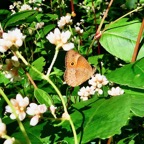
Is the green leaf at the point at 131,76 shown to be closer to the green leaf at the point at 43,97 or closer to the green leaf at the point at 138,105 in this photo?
the green leaf at the point at 138,105

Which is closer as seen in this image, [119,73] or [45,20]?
[119,73]

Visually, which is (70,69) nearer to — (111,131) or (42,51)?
(111,131)

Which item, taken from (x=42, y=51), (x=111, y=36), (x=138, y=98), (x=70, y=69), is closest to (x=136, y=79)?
(x=138, y=98)

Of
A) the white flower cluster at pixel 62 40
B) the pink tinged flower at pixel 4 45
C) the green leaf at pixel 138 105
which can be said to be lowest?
the green leaf at pixel 138 105

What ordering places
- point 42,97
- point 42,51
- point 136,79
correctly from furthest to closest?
point 42,51 → point 136,79 → point 42,97

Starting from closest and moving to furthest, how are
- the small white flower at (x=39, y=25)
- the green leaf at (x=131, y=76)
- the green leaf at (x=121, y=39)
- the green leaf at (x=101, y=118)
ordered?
the green leaf at (x=101, y=118) < the green leaf at (x=131, y=76) < the green leaf at (x=121, y=39) < the small white flower at (x=39, y=25)

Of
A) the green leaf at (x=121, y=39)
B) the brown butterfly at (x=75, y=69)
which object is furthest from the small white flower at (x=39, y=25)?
the brown butterfly at (x=75, y=69)
